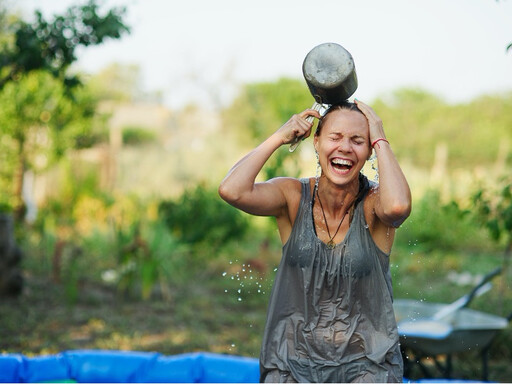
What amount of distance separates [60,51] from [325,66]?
330cm

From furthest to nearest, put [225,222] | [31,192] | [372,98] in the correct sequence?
[372,98]
[31,192]
[225,222]

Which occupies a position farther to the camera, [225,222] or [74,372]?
[225,222]

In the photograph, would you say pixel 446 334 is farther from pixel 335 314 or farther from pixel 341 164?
pixel 341 164

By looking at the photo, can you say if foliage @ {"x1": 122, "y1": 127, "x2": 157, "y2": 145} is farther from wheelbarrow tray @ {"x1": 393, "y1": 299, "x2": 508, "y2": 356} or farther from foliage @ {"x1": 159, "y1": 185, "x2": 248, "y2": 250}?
wheelbarrow tray @ {"x1": 393, "y1": 299, "x2": 508, "y2": 356}

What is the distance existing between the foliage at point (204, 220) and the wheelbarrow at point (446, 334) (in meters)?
3.94

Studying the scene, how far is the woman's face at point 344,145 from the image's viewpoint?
6.84ft

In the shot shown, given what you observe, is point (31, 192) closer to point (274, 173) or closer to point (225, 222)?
point (225, 222)

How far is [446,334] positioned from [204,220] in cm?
476

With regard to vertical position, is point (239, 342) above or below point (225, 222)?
below

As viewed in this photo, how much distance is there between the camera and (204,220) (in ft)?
26.4

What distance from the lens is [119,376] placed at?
12.2 ft

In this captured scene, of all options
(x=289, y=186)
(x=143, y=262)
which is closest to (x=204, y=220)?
(x=143, y=262)

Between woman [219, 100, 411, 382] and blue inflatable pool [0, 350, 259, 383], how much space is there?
5.29 ft

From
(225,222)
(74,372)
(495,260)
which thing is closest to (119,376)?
(74,372)
